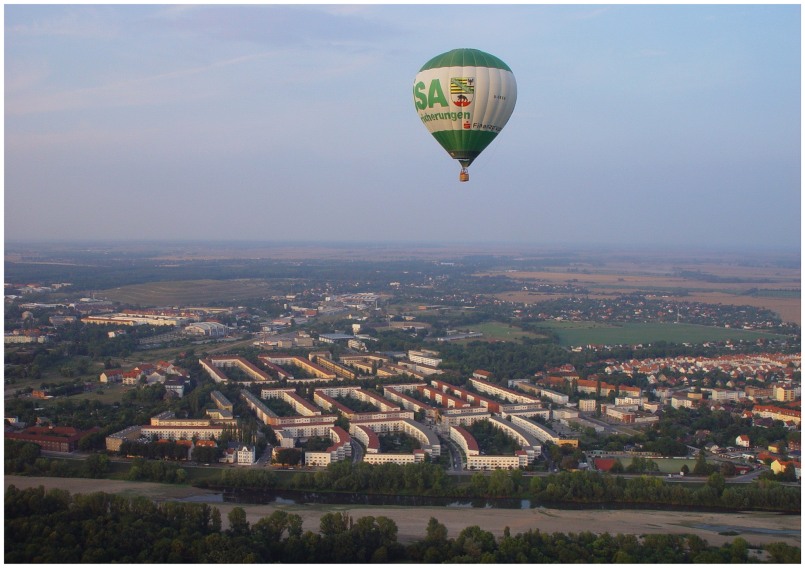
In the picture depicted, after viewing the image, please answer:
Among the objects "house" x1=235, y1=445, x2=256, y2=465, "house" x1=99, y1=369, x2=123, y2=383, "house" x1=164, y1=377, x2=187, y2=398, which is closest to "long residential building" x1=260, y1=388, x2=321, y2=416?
"house" x1=164, y1=377, x2=187, y2=398

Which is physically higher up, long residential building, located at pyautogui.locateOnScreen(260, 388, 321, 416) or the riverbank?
long residential building, located at pyautogui.locateOnScreen(260, 388, 321, 416)

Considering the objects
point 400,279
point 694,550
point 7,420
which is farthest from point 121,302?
point 694,550

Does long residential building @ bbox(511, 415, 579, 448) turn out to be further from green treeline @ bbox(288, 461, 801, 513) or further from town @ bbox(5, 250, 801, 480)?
green treeline @ bbox(288, 461, 801, 513)

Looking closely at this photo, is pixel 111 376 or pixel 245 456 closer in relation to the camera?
pixel 245 456

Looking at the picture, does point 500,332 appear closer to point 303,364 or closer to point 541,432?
point 303,364

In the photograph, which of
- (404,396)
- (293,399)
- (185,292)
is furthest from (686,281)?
(293,399)

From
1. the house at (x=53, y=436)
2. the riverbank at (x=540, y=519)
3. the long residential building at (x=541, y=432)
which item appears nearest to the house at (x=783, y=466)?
the riverbank at (x=540, y=519)

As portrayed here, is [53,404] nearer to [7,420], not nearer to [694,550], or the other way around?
[7,420]
